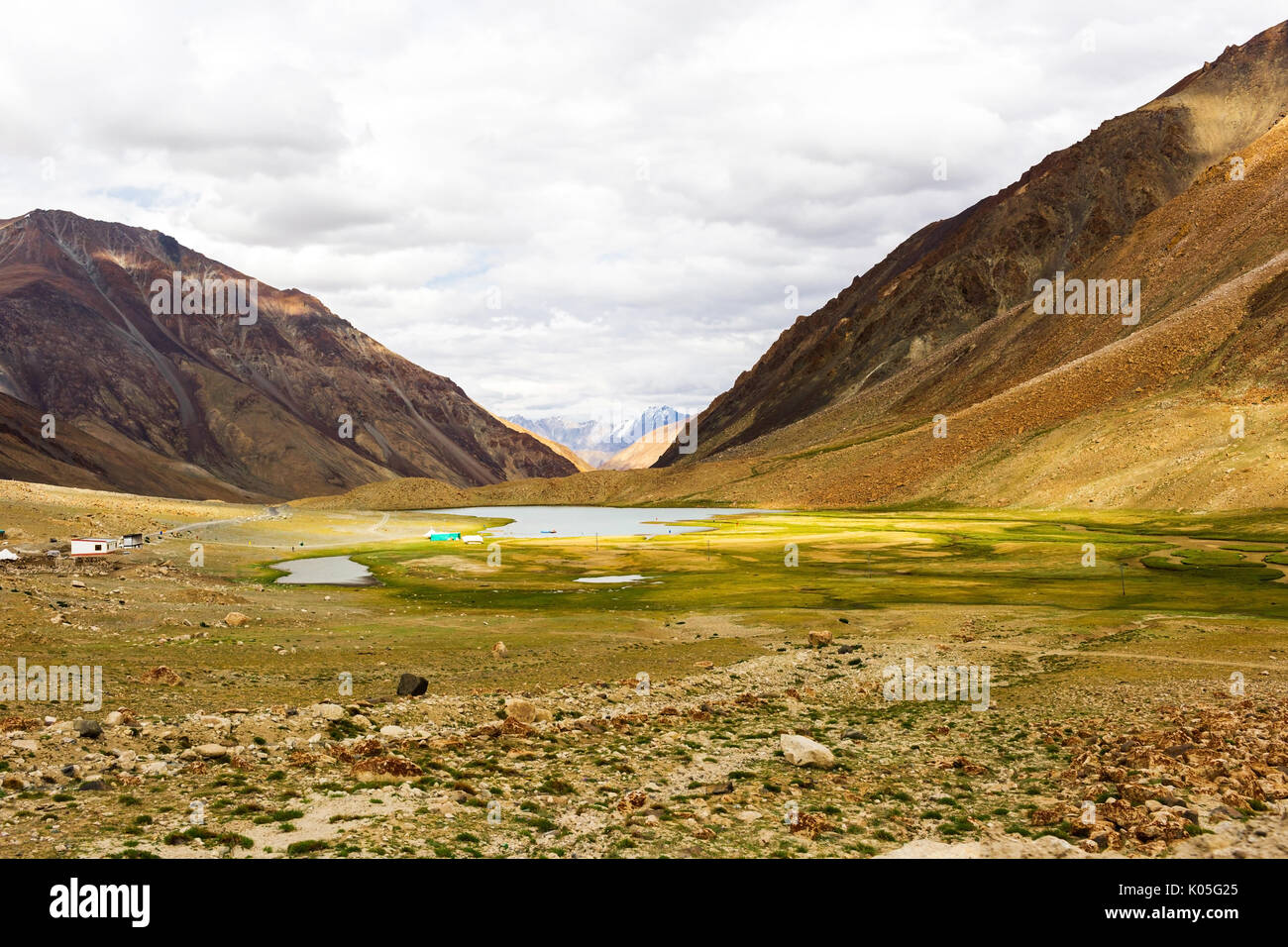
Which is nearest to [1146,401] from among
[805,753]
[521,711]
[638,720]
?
[638,720]

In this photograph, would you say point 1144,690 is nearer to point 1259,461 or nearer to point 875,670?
point 875,670

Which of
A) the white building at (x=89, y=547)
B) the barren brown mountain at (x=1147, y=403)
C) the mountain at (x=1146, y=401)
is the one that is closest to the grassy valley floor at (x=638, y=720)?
the white building at (x=89, y=547)

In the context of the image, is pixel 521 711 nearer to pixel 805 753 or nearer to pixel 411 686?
→ pixel 411 686

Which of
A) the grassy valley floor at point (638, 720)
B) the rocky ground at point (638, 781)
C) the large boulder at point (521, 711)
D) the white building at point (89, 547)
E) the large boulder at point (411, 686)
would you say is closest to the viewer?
the rocky ground at point (638, 781)

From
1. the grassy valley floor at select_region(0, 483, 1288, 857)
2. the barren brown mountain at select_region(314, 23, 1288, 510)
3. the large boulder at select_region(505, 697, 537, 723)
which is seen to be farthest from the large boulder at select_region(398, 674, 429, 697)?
the barren brown mountain at select_region(314, 23, 1288, 510)

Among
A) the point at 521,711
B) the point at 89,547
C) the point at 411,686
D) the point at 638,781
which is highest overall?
the point at 89,547

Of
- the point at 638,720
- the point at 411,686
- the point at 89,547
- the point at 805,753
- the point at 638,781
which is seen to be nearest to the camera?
the point at 638,781

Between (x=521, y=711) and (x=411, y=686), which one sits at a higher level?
(x=411, y=686)

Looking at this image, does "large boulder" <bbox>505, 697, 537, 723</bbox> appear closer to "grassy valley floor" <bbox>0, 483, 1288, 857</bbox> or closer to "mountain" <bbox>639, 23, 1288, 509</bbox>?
"grassy valley floor" <bbox>0, 483, 1288, 857</bbox>

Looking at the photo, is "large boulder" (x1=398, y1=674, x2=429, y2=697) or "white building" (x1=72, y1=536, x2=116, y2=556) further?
"white building" (x1=72, y1=536, x2=116, y2=556)

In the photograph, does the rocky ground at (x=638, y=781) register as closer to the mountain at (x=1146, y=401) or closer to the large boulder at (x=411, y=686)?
the large boulder at (x=411, y=686)

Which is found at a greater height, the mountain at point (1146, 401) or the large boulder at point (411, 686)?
the mountain at point (1146, 401)
